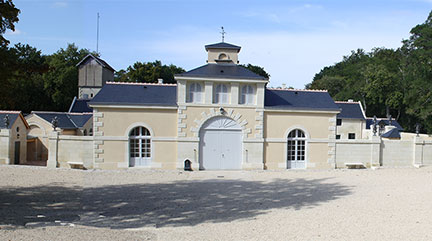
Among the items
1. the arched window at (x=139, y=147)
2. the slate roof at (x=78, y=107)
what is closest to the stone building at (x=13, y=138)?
the arched window at (x=139, y=147)

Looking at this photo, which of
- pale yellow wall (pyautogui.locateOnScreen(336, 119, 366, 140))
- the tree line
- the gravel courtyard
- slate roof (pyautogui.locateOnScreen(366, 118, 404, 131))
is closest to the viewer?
the gravel courtyard

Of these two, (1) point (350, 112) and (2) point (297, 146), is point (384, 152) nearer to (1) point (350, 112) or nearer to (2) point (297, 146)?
(2) point (297, 146)

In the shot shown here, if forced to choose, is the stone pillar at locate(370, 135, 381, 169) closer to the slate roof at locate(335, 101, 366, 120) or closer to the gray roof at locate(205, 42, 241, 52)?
the gray roof at locate(205, 42, 241, 52)

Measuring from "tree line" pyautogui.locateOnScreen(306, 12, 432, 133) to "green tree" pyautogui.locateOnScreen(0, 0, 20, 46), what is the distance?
32.1 metres

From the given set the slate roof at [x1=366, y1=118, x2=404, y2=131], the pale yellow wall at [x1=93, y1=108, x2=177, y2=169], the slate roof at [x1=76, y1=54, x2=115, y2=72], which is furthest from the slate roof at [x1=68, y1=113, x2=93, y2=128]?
the slate roof at [x1=366, y1=118, x2=404, y2=131]

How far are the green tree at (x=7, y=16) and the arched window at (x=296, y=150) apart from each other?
48.4 ft

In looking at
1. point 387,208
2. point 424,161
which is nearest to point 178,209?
point 387,208

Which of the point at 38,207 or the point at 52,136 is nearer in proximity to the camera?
the point at 38,207

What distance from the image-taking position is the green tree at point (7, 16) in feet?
34.2

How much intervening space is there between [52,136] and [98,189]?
742 centimetres

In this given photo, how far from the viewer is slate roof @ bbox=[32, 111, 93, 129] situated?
28.3 meters

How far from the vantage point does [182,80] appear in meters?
20.4

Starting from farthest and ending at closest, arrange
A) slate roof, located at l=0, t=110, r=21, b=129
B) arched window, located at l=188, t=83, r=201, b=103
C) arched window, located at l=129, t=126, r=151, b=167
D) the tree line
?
the tree line, slate roof, located at l=0, t=110, r=21, b=129, arched window, located at l=188, t=83, r=201, b=103, arched window, located at l=129, t=126, r=151, b=167

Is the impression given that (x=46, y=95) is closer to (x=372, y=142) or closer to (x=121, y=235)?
(x=372, y=142)
